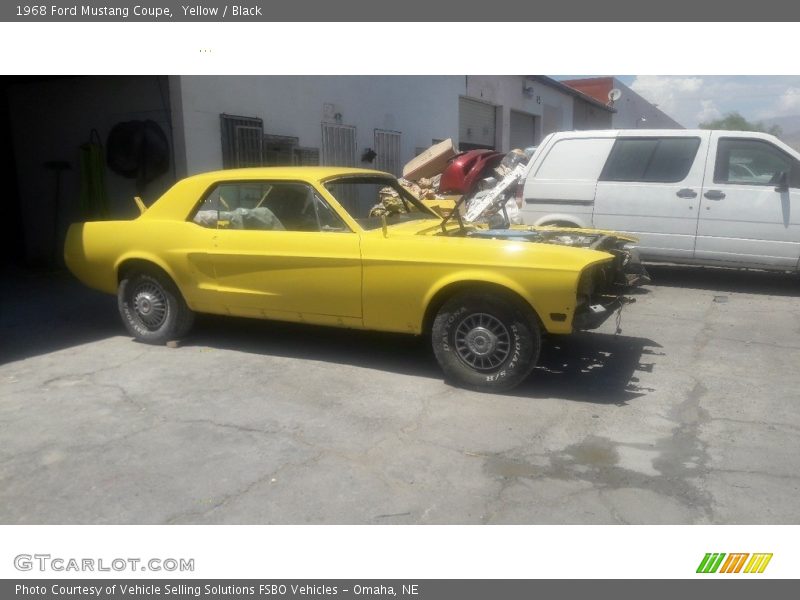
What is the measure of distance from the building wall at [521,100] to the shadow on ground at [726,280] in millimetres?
8916

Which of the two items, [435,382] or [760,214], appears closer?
[435,382]

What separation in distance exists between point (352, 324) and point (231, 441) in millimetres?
1369

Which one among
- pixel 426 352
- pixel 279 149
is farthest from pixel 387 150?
pixel 426 352

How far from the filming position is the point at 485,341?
4.35 metres

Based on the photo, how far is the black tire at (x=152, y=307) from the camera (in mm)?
5547

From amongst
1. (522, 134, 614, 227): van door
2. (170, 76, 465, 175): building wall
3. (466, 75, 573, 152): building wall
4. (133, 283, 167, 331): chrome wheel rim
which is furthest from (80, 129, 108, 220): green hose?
(466, 75, 573, 152): building wall

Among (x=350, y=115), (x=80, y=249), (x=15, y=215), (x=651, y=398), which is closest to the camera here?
(x=651, y=398)

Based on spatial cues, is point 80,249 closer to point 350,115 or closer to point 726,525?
point 726,525

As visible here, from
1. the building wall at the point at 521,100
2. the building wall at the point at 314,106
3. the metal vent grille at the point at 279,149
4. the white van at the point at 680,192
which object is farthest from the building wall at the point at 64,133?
the building wall at the point at 521,100

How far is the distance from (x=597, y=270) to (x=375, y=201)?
2.15 meters

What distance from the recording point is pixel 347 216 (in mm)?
4801

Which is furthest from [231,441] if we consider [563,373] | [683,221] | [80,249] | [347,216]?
→ [683,221]

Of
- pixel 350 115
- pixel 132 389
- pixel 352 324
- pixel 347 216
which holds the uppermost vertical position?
pixel 350 115

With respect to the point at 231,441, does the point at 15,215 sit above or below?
above
